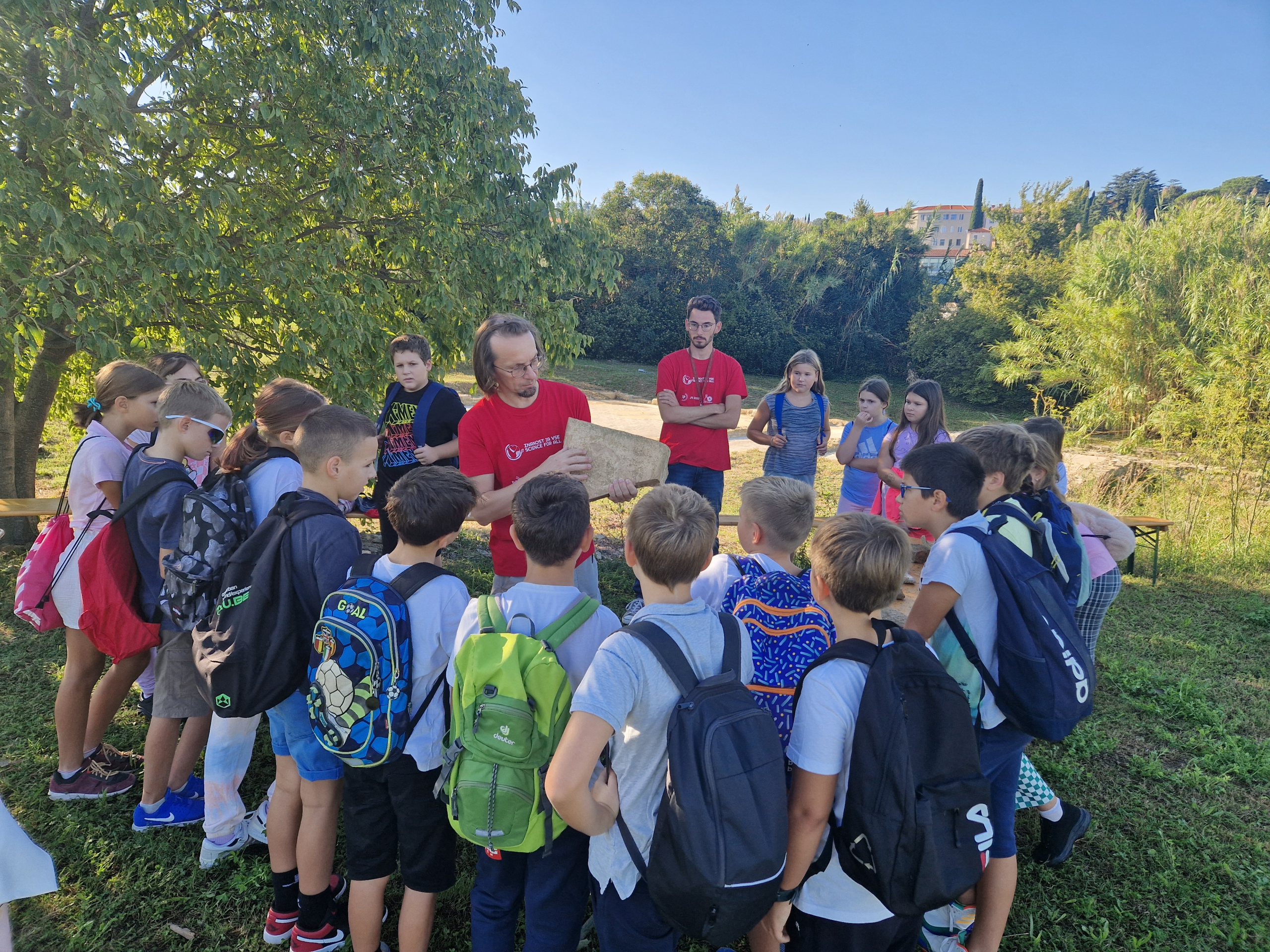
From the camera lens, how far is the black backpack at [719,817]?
166 cm

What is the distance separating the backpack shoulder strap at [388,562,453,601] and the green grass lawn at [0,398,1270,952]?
4.55 ft

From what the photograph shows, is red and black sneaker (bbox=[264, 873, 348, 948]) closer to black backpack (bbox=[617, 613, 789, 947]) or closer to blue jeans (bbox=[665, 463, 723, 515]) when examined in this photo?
black backpack (bbox=[617, 613, 789, 947])

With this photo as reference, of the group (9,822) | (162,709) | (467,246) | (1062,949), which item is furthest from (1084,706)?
(467,246)

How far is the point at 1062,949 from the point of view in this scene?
264cm

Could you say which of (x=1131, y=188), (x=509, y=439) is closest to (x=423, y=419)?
(x=509, y=439)

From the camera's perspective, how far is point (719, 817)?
1.66 meters

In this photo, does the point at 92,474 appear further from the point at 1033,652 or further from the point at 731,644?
the point at 1033,652

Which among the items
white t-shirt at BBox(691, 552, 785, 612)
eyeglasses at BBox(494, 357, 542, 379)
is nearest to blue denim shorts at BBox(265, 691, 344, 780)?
white t-shirt at BBox(691, 552, 785, 612)

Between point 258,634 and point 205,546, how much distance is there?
1.65 feet

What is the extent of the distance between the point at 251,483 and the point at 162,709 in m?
1.12

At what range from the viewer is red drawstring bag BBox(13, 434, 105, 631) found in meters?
3.17

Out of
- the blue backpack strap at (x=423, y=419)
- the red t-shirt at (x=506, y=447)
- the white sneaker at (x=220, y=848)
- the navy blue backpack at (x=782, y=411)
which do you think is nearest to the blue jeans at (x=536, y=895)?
the red t-shirt at (x=506, y=447)

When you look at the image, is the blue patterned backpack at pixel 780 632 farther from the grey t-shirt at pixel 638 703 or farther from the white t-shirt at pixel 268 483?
the white t-shirt at pixel 268 483

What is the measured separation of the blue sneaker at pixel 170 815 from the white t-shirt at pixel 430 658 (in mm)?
1715
